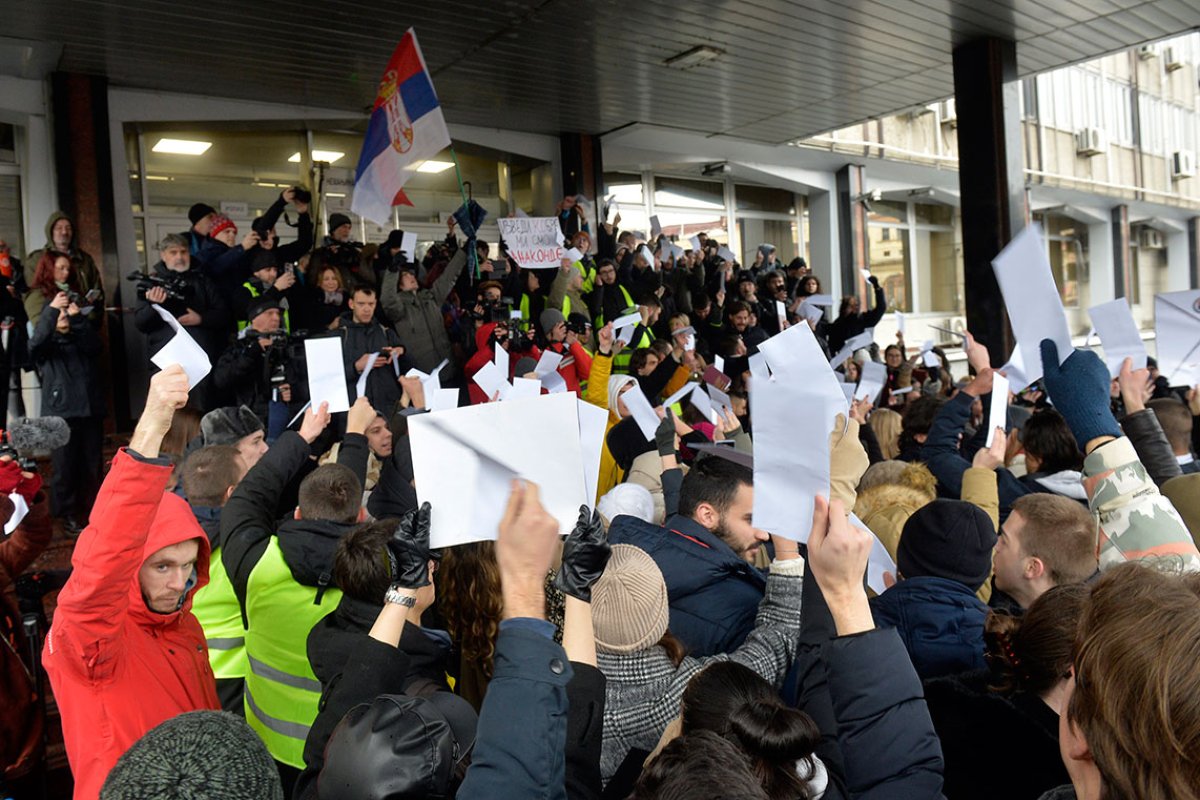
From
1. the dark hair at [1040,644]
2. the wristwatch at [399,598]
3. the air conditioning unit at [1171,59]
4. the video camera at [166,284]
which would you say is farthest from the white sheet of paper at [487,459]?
the air conditioning unit at [1171,59]

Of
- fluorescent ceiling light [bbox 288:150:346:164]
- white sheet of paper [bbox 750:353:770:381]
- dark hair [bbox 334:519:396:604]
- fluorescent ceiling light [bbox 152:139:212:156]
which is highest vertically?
fluorescent ceiling light [bbox 288:150:346:164]

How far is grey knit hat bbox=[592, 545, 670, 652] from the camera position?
6.89 ft

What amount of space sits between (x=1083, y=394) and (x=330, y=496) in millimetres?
2483

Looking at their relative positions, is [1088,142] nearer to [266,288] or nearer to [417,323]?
[417,323]

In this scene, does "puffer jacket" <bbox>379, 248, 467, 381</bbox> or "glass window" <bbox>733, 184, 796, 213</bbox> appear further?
"glass window" <bbox>733, 184, 796, 213</bbox>

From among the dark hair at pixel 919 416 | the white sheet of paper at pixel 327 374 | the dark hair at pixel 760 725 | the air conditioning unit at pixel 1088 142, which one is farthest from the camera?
the air conditioning unit at pixel 1088 142

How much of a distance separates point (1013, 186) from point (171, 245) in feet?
27.1

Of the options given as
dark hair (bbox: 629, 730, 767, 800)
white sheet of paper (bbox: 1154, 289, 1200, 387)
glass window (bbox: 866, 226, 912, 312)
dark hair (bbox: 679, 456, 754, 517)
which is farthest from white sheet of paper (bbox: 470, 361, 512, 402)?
glass window (bbox: 866, 226, 912, 312)

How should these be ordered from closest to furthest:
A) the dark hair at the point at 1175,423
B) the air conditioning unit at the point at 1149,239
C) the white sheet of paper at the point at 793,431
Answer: the white sheet of paper at the point at 793,431, the dark hair at the point at 1175,423, the air conditioning unit at the point at 1149,239

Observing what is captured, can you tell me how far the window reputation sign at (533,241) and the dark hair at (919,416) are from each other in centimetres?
453

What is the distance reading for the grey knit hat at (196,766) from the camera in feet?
4.36

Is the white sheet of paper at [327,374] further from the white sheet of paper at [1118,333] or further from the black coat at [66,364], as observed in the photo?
the black coat at [66,364]

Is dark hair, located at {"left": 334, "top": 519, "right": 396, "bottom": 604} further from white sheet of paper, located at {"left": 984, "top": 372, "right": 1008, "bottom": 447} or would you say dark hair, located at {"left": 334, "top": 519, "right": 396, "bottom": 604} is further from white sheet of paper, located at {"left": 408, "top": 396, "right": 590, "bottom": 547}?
white sheet of paper, located at {"left": 984, "top": 372, "right": 1008, "bottom": 447}

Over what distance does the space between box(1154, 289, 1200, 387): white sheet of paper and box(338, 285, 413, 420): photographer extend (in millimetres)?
4933
